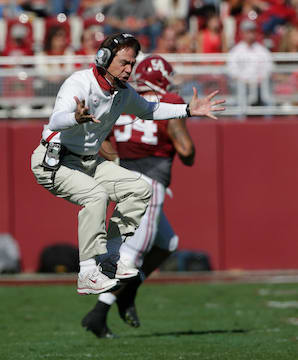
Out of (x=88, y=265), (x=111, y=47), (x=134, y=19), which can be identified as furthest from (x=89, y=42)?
(x=88, y=265)

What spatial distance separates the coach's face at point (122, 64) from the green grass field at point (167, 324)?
2.13 meters

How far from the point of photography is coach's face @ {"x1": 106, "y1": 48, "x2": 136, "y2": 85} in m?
6.82

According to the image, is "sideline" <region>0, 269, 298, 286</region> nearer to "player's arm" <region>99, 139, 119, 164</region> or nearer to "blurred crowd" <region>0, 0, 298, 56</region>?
"blurred crowd" <region>0, 0, 298, 56</region>

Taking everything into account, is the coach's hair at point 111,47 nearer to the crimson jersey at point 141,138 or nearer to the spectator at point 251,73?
the crimson jersey at point 141,138

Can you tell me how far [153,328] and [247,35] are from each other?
20.2ft

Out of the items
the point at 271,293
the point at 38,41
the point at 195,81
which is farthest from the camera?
the point at 38,41

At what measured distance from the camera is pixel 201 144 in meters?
14.0

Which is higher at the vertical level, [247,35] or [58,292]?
[247,35]

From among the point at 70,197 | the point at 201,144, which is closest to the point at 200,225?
the point at 201,144

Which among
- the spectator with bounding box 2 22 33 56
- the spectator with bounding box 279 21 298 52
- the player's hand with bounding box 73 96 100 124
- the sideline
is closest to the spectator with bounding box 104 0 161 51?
the spectator with bounding box 2 22 33 56

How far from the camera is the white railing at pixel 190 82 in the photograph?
13641 mm

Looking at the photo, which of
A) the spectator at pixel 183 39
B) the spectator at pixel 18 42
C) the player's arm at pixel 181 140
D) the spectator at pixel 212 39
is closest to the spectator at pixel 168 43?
the spectator at pixel 183 39

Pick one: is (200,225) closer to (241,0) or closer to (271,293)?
(271,293)

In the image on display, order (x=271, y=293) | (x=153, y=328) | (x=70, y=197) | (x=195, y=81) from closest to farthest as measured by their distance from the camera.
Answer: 1. (x=70, y=197)
2. (x=153, y=328)
3. (x=271, y=293)
4. (x=195, y=81)
